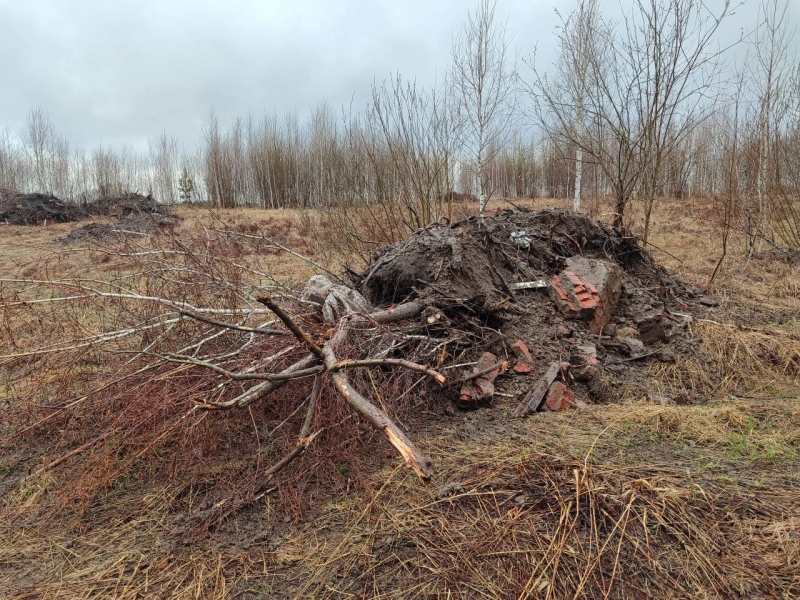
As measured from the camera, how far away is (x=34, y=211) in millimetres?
19812

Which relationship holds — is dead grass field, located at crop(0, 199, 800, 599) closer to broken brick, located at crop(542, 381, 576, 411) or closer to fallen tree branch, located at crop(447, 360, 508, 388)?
broken brick, located at crop(542, 381, 576, 411)

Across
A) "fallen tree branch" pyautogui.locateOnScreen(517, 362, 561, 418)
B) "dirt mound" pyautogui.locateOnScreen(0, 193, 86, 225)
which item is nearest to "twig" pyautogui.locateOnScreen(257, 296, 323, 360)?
"fallen tree branch" pyautogui.locateOnScreen(517, 362, 561, 418)

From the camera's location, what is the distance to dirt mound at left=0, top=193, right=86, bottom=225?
1948 centimetres

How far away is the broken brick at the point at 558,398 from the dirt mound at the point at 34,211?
2276 cm

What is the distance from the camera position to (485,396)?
3383 mm

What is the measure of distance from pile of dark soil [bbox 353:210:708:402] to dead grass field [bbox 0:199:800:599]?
0.57 meters

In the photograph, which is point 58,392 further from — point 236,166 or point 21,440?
point 236,166

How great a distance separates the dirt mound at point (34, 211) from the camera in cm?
1948

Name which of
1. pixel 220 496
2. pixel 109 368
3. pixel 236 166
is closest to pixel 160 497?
pixel 220 496

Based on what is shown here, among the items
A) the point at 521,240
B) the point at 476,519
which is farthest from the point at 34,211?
the point at 476,519

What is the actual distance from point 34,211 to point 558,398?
2420 centimetres

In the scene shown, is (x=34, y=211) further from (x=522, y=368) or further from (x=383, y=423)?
(x=383, y=423)

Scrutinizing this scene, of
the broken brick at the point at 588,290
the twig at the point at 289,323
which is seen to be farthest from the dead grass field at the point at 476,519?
the broken brick at the point at 588,290

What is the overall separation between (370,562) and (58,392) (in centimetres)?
288
